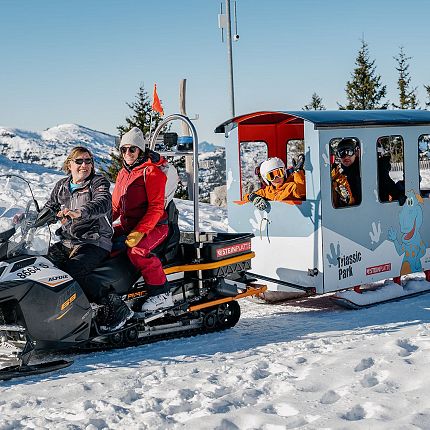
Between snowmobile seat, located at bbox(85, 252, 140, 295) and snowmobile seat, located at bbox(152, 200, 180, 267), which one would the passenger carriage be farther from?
snowmobile seat, located at bbox(85, 252, 140, 295)

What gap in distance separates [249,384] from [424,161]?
5141mm

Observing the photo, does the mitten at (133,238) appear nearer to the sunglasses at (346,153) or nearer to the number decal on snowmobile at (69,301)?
the number decal on snowmobile at (69,301)

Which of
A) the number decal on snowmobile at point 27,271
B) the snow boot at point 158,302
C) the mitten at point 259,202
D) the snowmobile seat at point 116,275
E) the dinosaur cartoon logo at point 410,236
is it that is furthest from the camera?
the dinosaur cartoon logo at point 410,236

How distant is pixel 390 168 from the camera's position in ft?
28.5

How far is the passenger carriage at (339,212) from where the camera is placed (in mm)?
7980

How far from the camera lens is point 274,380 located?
5277 millimetres

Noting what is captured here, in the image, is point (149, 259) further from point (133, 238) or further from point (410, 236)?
point (410, 236)

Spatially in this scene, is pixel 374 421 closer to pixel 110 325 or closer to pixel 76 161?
pixel 110 325

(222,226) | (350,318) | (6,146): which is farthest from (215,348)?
(6,146)

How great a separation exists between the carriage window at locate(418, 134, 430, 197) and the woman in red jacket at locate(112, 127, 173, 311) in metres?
3.68

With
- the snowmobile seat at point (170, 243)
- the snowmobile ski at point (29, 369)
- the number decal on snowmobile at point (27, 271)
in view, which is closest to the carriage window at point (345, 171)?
the snowmobile seat at point (170, 243)

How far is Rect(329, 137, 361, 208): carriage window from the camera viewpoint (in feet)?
26.7

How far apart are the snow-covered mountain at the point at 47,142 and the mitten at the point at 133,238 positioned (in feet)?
301

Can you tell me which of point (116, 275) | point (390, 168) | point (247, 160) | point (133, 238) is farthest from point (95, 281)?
point (247, 160)
